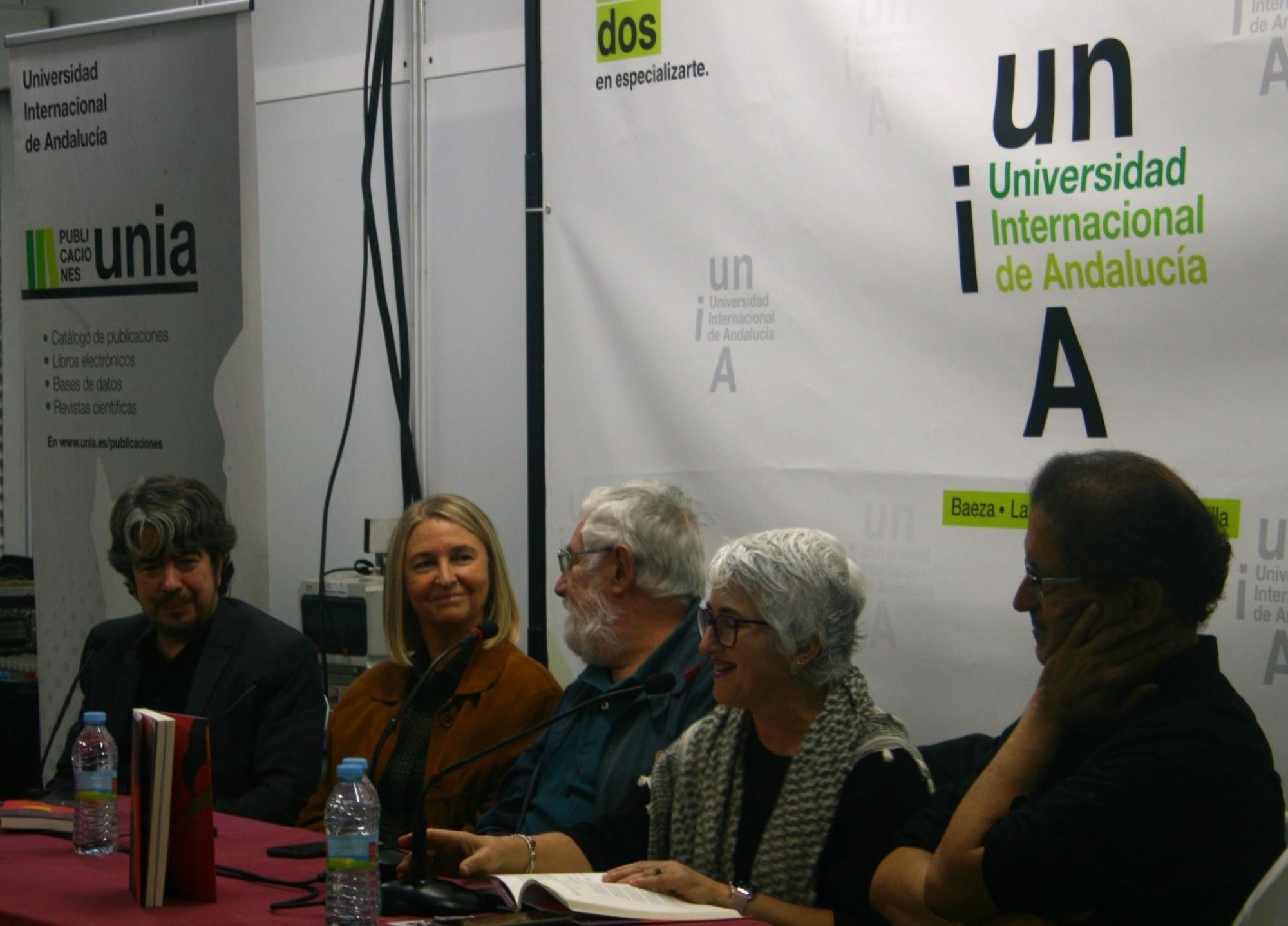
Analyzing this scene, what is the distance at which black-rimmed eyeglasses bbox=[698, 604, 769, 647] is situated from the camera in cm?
225

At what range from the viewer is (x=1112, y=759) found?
1806 mm

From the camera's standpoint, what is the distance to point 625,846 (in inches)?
91.8

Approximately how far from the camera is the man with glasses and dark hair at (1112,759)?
69.5 inches

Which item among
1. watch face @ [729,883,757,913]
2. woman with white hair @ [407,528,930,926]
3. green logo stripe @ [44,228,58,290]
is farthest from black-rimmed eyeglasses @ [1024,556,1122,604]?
green logo stripe @ [44,228,58,290]

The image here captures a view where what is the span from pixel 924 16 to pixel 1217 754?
5.27 feet

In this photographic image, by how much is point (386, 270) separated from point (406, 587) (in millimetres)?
1551

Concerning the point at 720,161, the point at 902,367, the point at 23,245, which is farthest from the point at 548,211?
the point at 23,245

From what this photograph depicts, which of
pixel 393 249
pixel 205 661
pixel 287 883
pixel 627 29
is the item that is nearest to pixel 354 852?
pixel 287 883

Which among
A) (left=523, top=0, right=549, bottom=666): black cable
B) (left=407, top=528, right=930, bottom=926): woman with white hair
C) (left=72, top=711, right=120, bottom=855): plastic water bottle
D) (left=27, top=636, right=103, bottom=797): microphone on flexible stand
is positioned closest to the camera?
(left=407, top=528, right=930, bottom=926): woman with white hair

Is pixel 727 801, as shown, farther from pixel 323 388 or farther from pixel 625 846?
pixel 323 388

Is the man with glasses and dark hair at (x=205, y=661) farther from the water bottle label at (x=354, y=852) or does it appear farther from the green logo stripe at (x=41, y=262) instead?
the water bottle label at (x=354, y=852)

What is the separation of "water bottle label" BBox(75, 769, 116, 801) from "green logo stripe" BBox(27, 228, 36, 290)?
196 centimetres

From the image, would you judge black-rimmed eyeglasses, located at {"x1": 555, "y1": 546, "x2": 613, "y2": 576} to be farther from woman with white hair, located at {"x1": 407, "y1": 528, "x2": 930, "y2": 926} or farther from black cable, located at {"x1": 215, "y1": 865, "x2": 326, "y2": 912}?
black cable, located at {"x1": 215, "y1": 865, "x2": 326, "y2": 912}

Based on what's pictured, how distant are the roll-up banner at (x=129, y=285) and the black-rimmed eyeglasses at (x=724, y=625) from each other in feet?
5.00
